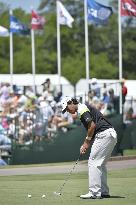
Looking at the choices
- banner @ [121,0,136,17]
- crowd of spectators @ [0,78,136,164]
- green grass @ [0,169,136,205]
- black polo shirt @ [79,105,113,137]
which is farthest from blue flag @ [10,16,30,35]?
black polo shirt @ [79,105,113,137]

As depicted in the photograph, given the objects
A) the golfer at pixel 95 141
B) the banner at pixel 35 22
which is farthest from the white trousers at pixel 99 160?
the banner at pixel 35 22

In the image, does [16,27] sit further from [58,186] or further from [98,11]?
[58,186]

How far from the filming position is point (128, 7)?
1175 inches

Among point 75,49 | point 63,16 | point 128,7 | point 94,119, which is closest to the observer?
point 94,119

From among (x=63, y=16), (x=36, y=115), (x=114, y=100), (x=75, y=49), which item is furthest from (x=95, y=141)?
(x=75, y=49)

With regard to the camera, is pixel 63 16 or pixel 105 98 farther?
pixel 63 16

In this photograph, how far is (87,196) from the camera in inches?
565

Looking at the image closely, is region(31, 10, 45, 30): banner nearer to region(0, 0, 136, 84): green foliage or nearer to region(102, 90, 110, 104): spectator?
region(102, 90, 110, 104): spectator

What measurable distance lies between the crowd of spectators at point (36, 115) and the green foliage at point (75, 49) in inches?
2037

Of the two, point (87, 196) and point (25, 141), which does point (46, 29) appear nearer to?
point (25, 141)

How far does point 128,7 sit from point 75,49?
63034mm

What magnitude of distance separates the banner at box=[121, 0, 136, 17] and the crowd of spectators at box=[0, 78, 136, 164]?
2858 mm

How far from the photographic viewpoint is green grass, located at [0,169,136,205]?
13.9 meters

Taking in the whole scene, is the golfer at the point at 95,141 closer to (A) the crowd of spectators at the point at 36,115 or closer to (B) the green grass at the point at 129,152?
(A) the crowd of spectators at the point at 36,115
